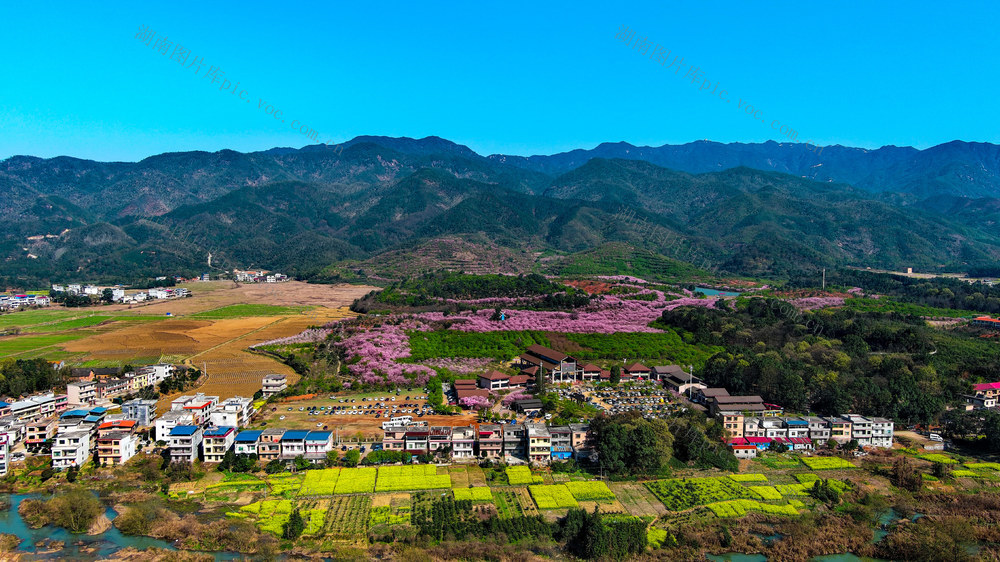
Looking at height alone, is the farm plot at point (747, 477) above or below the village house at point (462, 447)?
below

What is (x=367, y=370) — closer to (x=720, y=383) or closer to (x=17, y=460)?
(x=17, y=460)

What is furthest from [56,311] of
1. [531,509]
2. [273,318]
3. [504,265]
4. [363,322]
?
[531,509]

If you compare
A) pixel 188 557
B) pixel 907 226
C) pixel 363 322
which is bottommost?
pixel 188 557

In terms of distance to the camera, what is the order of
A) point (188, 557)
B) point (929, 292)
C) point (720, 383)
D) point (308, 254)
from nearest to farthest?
point (188, 557) → point (720, 383) → point (929, 292) → point (308, 254)

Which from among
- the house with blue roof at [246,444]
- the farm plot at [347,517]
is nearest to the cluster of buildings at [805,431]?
the farm plot at [347,517]

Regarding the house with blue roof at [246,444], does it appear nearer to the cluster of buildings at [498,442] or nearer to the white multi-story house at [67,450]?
the cluster of buildings at [498,442]

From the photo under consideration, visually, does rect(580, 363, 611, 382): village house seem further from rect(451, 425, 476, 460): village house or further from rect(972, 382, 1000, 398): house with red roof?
rect(972, 382, 1000, 398): house with red roof

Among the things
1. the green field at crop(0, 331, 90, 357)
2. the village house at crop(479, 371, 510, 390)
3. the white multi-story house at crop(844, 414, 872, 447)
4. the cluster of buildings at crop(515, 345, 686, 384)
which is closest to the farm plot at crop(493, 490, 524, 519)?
the village house at crop(479, 371, 510, 390)
